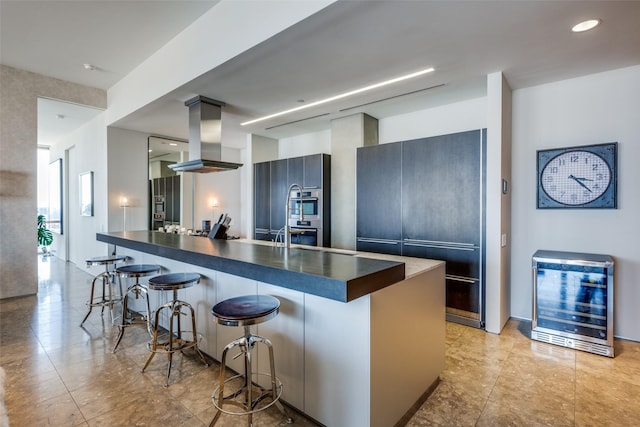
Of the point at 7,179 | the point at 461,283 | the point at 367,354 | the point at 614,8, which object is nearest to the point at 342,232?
the point at 461,283

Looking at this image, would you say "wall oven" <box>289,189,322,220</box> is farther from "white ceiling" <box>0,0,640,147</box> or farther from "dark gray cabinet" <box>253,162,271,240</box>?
"white ceiling" <box>0,0,640,147</box>

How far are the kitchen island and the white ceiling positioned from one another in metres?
1.76

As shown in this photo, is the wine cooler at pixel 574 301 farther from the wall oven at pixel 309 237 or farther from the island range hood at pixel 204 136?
the island range hood at pixel 204 136

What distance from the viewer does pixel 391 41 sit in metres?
2.61

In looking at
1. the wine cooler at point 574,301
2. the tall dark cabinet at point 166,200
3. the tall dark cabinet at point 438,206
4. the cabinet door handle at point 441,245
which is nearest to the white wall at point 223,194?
the tall dark cabinet at point 166,200

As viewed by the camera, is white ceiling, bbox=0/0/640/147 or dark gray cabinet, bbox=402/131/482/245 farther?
dark gray cabinet, bbox=402/131/482/245

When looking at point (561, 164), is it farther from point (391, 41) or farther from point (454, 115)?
point (391, 41)

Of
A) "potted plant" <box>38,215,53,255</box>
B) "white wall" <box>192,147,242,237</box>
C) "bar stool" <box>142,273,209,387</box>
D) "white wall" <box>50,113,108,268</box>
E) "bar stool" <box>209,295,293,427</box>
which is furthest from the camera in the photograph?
"potted plant" <box>38,215,53,255</box>

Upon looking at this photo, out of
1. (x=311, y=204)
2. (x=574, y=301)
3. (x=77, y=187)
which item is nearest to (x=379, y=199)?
(x=311, y=204)

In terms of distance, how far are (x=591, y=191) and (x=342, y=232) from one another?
10.1 feet

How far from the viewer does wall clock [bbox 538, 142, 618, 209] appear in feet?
10.4

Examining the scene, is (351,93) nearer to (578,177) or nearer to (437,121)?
(437,121)

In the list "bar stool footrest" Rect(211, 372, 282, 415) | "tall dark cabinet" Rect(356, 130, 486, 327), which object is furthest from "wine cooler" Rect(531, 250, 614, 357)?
"bar stool footrest" Rect(211, 372, 282, 415)

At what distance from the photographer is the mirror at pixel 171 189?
666 centimetres
